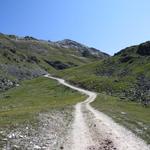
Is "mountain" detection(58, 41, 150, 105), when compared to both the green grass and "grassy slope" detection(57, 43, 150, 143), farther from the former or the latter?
the green grass

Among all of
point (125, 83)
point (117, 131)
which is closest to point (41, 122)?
point (117, 131)

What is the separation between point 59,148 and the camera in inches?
1166

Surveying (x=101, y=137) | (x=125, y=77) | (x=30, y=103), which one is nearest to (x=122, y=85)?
(x=125, y=77)

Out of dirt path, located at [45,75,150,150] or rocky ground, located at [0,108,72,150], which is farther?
dirt path, located at [45,75,150,150]

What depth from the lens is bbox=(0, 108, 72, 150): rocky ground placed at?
29158 millimetres

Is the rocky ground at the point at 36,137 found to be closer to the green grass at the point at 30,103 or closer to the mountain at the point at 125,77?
the green grass at the point at 30,103

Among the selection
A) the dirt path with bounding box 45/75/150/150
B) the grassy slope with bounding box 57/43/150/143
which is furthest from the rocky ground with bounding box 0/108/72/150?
the grassy slope with bounding box 57/43/150/143

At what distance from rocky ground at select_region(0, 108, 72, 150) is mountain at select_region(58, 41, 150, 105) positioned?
4267cm

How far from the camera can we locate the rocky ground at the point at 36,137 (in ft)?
95.7

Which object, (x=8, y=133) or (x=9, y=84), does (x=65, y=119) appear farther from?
(x=9, y=84)

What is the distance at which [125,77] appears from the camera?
132500 mm

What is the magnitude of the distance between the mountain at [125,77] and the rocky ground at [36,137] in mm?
42672

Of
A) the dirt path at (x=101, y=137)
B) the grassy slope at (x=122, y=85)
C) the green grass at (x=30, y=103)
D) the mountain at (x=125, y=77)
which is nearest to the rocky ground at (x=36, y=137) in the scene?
the dirt path at (x=101, y=137)

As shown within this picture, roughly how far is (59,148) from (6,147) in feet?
13.2
